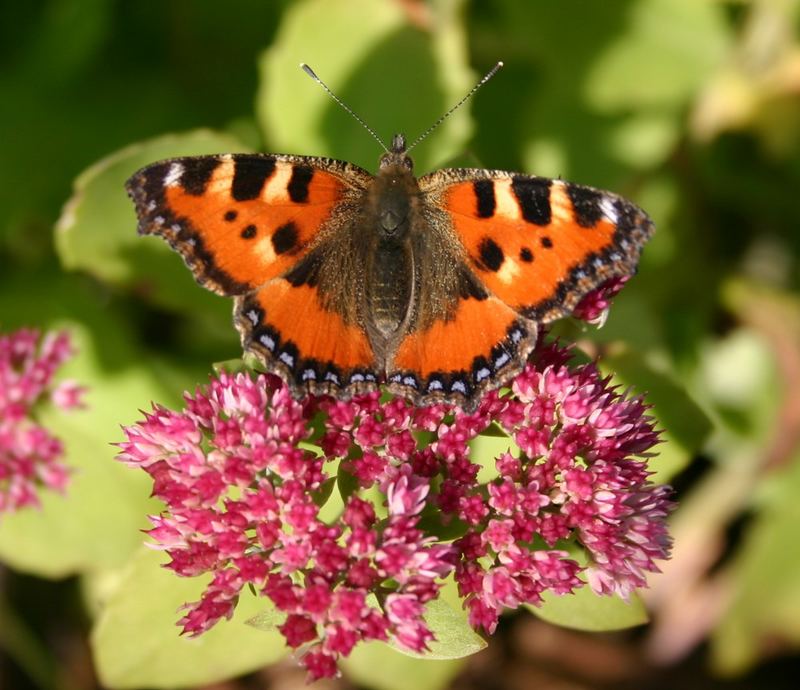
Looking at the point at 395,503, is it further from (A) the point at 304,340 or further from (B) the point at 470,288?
(B) the point at 470,288

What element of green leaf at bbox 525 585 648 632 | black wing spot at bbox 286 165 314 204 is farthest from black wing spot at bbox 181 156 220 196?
green leaf at bbox 525 585 648 632

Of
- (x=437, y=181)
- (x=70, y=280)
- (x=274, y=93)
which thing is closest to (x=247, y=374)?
(x=437, y=181)

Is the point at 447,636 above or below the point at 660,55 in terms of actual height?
below

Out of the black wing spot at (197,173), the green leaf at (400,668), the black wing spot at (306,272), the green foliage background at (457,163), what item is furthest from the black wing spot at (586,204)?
the green leaf at (400,668)

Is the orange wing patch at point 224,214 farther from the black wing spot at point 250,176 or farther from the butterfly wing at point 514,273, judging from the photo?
the butterfly wing at point 514,273

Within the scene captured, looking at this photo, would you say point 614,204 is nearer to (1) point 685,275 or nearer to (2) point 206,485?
(2) point 206,485

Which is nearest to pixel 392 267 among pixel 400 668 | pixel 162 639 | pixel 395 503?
pixel 395 503
